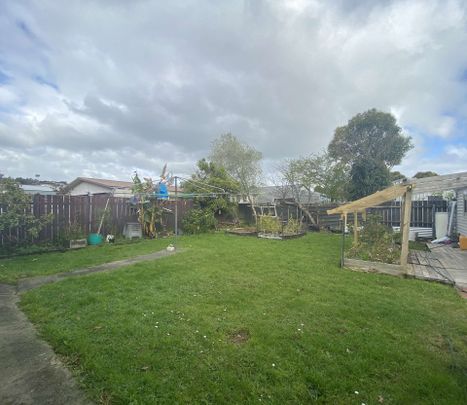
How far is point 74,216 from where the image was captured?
27.6ft

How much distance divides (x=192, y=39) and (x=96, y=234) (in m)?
7.71

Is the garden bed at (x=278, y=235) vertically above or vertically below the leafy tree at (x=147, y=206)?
below

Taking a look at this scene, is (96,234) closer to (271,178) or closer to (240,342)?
(240,342)

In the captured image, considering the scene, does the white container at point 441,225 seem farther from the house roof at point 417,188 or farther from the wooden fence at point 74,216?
the wooden fence at point 74,216

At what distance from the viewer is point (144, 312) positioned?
3129 mm

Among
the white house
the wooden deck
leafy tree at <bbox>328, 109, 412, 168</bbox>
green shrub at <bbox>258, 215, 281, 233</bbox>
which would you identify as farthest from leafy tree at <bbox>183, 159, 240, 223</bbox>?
leafy tree at <bbox>328, 109, 412, 168</bbox>

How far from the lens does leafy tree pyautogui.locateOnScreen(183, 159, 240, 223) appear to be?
41.7 ft

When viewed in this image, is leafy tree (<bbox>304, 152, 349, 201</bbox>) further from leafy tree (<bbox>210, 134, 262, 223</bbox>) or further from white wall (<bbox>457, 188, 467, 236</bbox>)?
white wall (<bbox>457, 188, 467, 236</bbox>)

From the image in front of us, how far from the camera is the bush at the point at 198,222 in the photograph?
1158cm

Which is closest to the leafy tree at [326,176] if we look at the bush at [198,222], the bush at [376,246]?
the bush at [198,222]

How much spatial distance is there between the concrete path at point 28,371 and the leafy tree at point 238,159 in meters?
15.0

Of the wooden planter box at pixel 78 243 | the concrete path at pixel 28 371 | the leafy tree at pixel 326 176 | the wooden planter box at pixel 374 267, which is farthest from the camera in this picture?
the leafy tree at pixel 326 176

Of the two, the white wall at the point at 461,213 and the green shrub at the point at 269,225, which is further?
the green shrub at the point at 269,225

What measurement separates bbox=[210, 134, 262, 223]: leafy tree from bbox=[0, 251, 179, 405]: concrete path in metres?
15.0
